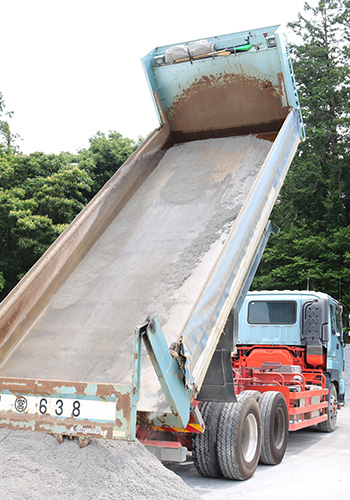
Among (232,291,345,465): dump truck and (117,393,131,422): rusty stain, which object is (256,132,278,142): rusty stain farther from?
(117,393,131,422): rusty stain

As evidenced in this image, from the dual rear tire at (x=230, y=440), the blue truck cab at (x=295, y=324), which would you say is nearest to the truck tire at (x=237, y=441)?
the dual rear tire at (x=230, y=440)

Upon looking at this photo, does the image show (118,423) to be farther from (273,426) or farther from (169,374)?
(273,426)

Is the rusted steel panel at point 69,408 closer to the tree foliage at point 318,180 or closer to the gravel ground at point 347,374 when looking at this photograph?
the gravel ground at point 347,374

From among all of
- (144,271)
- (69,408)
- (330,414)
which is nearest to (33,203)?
(330,414)

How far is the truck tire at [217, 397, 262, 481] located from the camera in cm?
568

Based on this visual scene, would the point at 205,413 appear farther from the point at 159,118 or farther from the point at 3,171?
the point at 3,171

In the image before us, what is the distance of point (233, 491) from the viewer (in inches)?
216

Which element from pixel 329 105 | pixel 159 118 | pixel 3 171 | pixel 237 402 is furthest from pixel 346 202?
pixel 237 402

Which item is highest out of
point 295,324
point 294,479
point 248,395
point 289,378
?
point 248,395

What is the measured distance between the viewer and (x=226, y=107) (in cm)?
837

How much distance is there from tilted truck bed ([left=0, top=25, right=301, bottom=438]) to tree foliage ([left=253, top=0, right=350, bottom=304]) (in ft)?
59.9

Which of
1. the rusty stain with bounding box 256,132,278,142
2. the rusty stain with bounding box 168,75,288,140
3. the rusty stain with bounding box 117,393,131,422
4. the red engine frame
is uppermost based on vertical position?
the rusty stain with bounding box 168,75,288,140

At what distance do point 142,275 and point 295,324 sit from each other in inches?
165

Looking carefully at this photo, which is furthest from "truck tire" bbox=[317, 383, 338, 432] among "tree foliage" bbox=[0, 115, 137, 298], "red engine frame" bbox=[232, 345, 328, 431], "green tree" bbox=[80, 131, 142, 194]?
"green tree" bbox=[80, 131, 142, 194]
